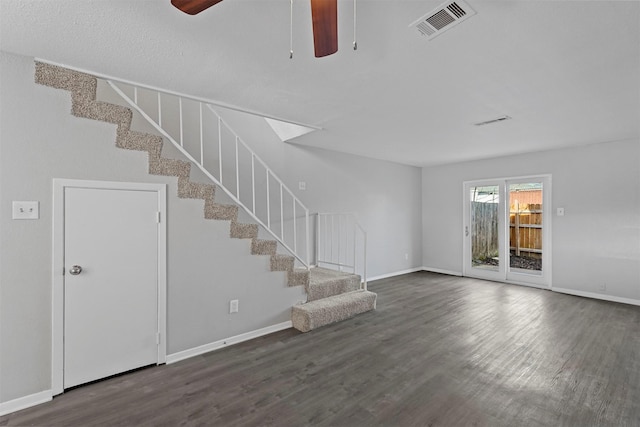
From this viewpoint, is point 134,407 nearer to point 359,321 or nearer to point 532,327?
point 359,321

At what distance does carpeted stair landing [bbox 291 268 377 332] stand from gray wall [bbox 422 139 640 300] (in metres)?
3.66

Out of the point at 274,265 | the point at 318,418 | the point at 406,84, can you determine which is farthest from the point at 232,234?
the point at 406,84

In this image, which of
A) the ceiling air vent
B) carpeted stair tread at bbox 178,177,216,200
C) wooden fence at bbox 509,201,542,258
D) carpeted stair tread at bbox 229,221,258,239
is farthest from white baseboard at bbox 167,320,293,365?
wooden fence at bbox 509,201,542,258

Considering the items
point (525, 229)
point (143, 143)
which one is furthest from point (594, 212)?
point (143, 143)

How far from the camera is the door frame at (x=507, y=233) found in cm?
538

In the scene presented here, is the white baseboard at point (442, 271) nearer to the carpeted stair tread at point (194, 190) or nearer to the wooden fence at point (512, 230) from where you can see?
the wooden fence at point (512, 230)

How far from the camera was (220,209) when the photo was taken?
3.09m

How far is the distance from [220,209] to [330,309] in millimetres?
1799

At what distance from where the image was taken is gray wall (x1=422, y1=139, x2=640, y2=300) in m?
4.56

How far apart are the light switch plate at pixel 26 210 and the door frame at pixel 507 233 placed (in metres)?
6.73

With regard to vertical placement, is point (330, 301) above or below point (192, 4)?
below

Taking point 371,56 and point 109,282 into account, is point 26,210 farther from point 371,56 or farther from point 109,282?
point 371,56

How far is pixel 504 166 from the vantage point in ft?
19.4

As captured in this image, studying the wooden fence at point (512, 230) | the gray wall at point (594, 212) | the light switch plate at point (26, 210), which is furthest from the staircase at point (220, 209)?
the gray wall at point (594, 212)
